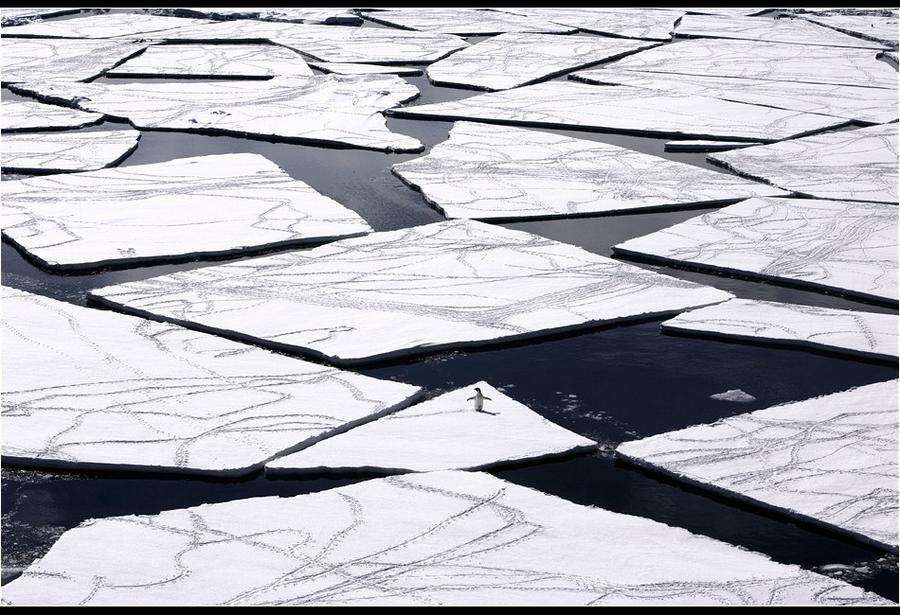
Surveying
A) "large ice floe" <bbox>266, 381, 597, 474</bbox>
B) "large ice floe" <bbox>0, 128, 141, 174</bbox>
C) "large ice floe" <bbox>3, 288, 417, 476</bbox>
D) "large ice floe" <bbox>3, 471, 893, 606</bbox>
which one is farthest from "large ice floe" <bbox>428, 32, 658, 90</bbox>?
"large ice floe" <bbox>3, 471, 893, 606</bbox>

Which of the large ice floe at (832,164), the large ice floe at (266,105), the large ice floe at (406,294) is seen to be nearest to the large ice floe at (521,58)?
the large ice floe at (266,105)

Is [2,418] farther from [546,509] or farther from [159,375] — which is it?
[546,509]

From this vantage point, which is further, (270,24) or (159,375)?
(270,24)

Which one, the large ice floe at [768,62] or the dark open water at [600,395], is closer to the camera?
the dark open water at [600,395]

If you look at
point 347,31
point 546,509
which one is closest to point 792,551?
point 546,509

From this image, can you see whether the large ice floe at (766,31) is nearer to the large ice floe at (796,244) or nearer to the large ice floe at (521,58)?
the large ice floe at (521,58)
